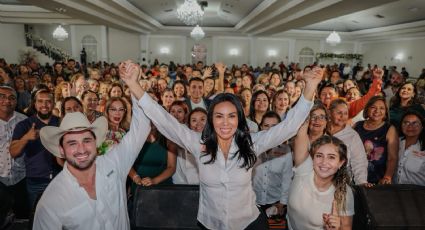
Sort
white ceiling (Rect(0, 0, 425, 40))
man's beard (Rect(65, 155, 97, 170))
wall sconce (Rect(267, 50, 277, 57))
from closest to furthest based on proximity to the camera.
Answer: man's beard (Rect(65, 155, 97, 170))
white ceiling (Rect(0, 0, 425, 40))
wall sconce (Rect(267, 50, 277, 57))

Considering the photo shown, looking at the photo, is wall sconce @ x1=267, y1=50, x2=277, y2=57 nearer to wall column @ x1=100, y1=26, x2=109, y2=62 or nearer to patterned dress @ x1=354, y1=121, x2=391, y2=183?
wall column @ x1=100, y1=26, x2=109, y2=62

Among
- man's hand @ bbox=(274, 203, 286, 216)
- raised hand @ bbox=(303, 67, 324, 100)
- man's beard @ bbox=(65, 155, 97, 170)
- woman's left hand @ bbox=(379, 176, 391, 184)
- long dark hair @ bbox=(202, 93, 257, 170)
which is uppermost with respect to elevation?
raised hand @ bbox=(303, 67, 324, 100)

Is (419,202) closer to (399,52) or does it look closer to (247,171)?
(247,171)

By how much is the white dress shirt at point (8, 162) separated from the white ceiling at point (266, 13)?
562 centimetres

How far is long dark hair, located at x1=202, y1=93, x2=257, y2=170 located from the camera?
1812 millimetres

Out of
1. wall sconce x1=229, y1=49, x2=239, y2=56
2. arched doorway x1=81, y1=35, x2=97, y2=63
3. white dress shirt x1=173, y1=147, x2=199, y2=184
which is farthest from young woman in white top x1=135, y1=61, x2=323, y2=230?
wall sconce x1=229, y1=49, x2=239, y2=56

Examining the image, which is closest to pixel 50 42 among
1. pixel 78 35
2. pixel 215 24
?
→ pixel 78 35

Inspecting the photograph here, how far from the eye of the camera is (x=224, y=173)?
1.77 metres

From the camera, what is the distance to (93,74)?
23.2ft

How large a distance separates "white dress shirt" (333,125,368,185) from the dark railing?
18.9 m

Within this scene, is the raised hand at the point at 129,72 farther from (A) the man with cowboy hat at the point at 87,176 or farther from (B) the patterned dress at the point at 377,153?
(B) the patterned dress at the point at 377,153

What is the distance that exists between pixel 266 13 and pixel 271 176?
8.68m

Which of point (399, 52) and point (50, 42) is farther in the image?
point (50, 42)

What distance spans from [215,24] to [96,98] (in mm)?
17019
